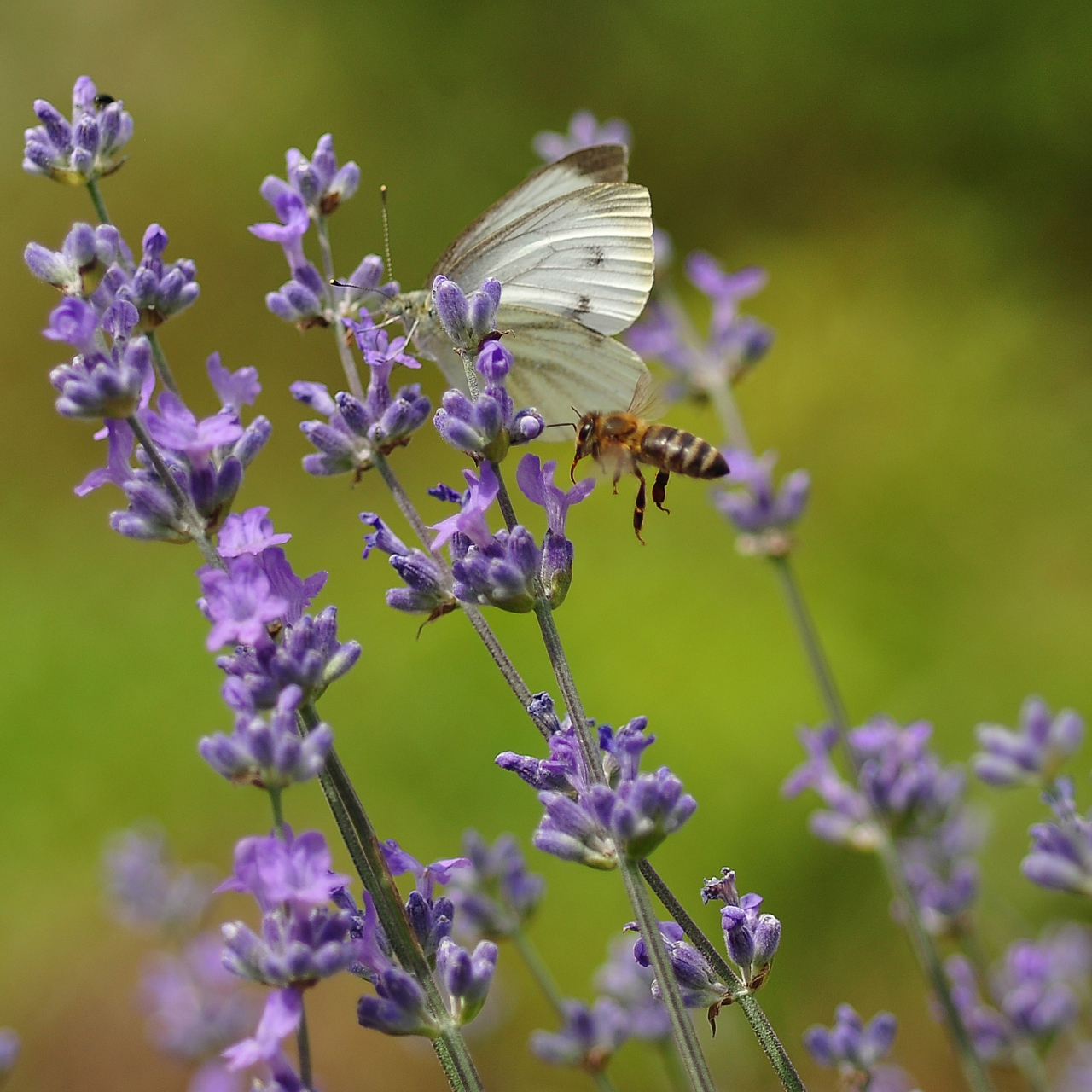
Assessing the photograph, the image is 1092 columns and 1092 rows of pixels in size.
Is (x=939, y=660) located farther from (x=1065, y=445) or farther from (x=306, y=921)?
(x=306, y=921)

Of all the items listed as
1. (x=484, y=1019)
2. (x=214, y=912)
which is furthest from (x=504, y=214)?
(x=214, y=912)

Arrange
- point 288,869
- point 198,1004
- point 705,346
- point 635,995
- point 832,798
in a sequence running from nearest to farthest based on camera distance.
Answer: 1. point 288,869
2. point 635,995
3. point 832,798
4. point 705,346
5. point 198,1004

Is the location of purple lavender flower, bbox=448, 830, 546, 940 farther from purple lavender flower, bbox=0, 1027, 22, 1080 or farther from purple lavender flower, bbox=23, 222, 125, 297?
purple lavender flower, bbox=23, 222, 125, 297

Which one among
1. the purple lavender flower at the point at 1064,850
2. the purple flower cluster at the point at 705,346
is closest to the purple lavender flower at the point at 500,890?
the purple lavender flower at the point at 1064,850

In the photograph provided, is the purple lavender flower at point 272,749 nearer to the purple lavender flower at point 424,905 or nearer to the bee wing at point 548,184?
the purple lavender flower at point 424,905

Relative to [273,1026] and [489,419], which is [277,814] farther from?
[489,419]

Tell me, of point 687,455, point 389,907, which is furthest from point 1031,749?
point 389,907

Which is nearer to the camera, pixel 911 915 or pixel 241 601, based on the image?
pixel 241 601
